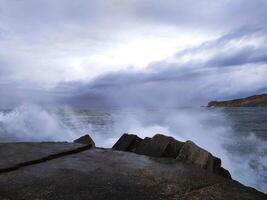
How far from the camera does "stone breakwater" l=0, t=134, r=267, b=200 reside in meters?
3.56

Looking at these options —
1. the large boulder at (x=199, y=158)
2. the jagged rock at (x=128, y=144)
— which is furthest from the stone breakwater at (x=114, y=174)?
the jagged rock at (x=128, y=144)

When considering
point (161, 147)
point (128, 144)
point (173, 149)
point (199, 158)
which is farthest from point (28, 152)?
point (199, 158)

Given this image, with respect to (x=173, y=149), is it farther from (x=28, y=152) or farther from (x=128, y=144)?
(x=28, y=152)

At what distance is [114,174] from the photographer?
169 inches

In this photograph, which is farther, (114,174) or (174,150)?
(174,150)

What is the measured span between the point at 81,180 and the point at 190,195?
51.9 inches

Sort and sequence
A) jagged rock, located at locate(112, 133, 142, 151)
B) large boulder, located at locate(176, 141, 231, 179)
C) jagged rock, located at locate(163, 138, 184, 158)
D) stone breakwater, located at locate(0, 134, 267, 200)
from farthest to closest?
jagged rock, located at locate(112, 133, 142, 151) < jagged rock, located at locate(163, 138, 184, 158) < large boulder, located at locate(176, 141, 231, 179) < stone breakwater, located at locate(0, 134, 267, 200)

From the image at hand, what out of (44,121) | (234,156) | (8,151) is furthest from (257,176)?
(44,121)

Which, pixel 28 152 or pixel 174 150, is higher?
pixel 28 152

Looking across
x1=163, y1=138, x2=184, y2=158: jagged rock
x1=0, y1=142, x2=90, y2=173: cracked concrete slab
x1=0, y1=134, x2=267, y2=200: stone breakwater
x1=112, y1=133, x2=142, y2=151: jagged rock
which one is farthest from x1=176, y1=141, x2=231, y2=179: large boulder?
x1=0, y1=142, x2=90, y2=173: cracked concrete slab

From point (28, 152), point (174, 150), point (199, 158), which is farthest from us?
point (174, 150)

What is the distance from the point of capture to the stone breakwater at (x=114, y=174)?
11.7 feet

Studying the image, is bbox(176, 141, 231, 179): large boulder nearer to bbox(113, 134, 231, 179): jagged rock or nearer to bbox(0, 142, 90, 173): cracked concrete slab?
bbox(113, 134, 231, 179): jagged rock

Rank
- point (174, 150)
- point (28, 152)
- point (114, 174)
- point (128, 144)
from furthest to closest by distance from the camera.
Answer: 1. point (128, 144)
2. point (174, 150)
3. point (28, 152)
4. point (114, 174)
